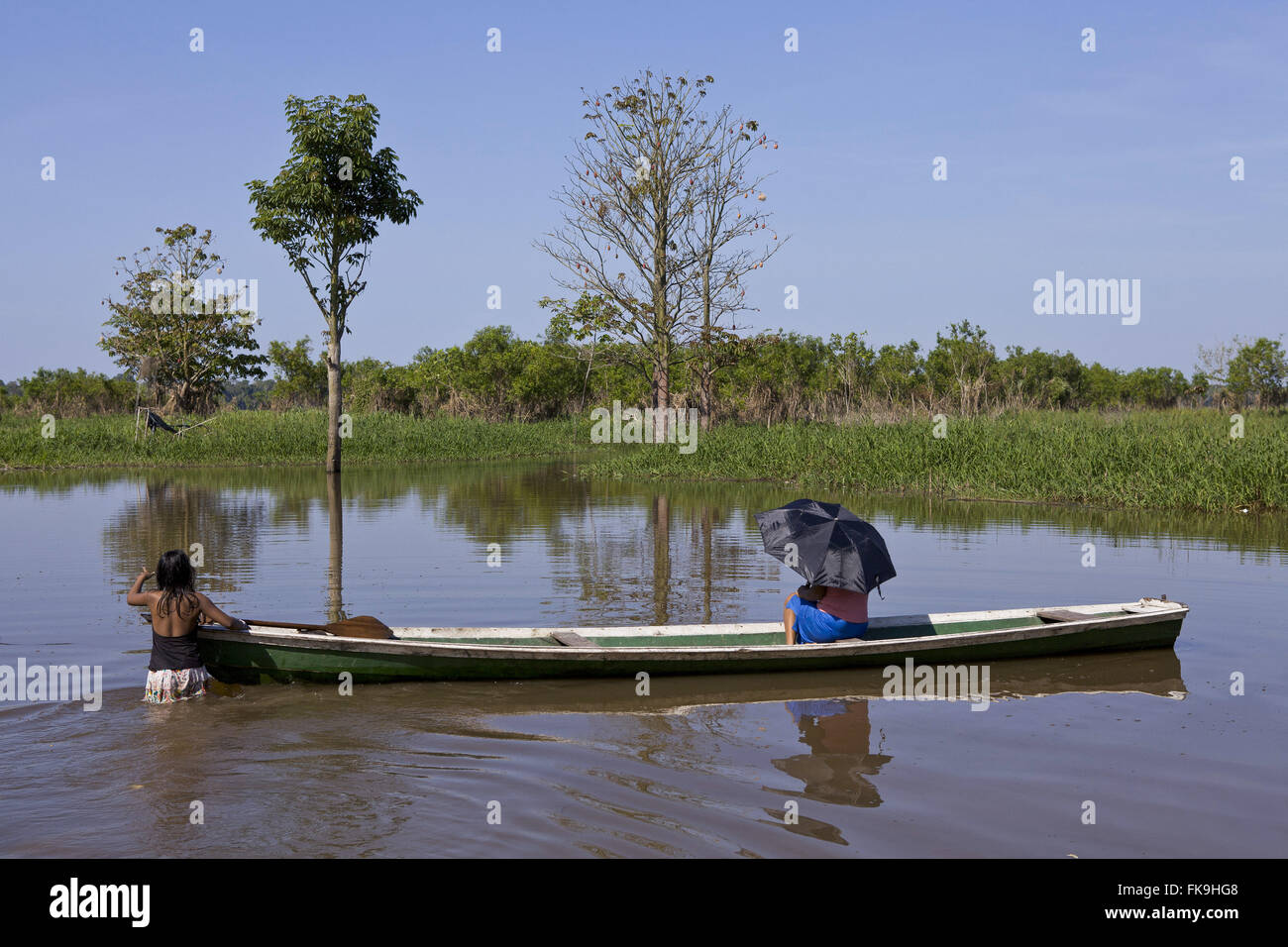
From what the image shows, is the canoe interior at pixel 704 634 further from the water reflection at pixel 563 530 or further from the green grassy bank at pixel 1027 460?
the green grassy bank at pixel 1027 460

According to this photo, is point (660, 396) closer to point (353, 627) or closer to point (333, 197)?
point (333, 197)

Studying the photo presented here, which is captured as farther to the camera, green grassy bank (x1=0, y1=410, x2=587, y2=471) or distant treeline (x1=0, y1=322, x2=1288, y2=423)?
distant treeline (x1=0, y1=322, x2=1288, y2=423)

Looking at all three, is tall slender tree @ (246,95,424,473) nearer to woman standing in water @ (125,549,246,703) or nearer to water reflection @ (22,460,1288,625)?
water reflection @ (22,460,1288,625)

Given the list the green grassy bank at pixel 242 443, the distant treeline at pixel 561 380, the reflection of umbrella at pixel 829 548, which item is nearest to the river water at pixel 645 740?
the reflection of umbrella at pixel 829 548

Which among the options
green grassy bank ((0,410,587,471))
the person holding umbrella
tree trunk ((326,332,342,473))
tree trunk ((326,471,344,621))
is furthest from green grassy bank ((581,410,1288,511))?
the person holding umbrella

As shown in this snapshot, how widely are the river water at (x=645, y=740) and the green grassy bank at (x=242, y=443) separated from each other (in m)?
21.4

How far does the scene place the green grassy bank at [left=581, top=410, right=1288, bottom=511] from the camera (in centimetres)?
1978

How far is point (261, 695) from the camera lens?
25.3ft

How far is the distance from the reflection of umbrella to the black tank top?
4.21 meters

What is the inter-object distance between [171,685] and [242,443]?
29.8 metres
